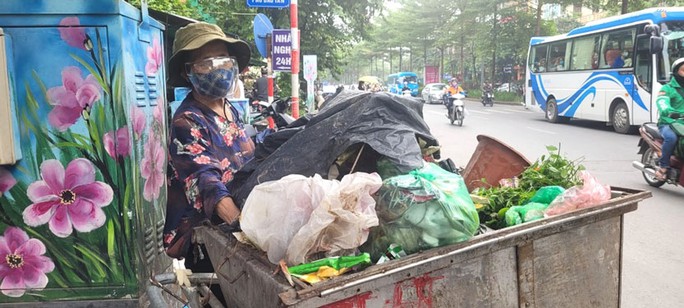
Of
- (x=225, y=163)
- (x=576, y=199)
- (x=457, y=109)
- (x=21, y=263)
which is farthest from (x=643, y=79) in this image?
(x=21, y=263)

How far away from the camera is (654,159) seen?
6.87 metres

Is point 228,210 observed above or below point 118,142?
below

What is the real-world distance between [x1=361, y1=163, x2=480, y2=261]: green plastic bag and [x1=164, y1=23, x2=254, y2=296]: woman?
714 mm

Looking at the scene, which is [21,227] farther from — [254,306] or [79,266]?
[254,306]

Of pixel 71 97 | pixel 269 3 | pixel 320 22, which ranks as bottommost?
pixel 71 97

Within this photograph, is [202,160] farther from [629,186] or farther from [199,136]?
[629,186]

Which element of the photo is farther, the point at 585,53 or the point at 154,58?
the point at 585,53

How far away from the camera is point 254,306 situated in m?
1.66

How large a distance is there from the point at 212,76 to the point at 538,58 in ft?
57.0

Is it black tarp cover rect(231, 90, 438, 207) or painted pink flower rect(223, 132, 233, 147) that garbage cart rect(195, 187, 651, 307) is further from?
painted pink flower rect(223, 132, 233, 147)

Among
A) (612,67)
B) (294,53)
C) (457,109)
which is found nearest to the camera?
(294,53)

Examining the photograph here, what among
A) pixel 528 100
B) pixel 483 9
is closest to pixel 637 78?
pixel 528 100

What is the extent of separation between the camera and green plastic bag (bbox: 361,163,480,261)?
1605 mm

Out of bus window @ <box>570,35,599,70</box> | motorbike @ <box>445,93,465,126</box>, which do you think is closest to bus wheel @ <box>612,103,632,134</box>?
bus window @ <box>570,35,599,70</box>
